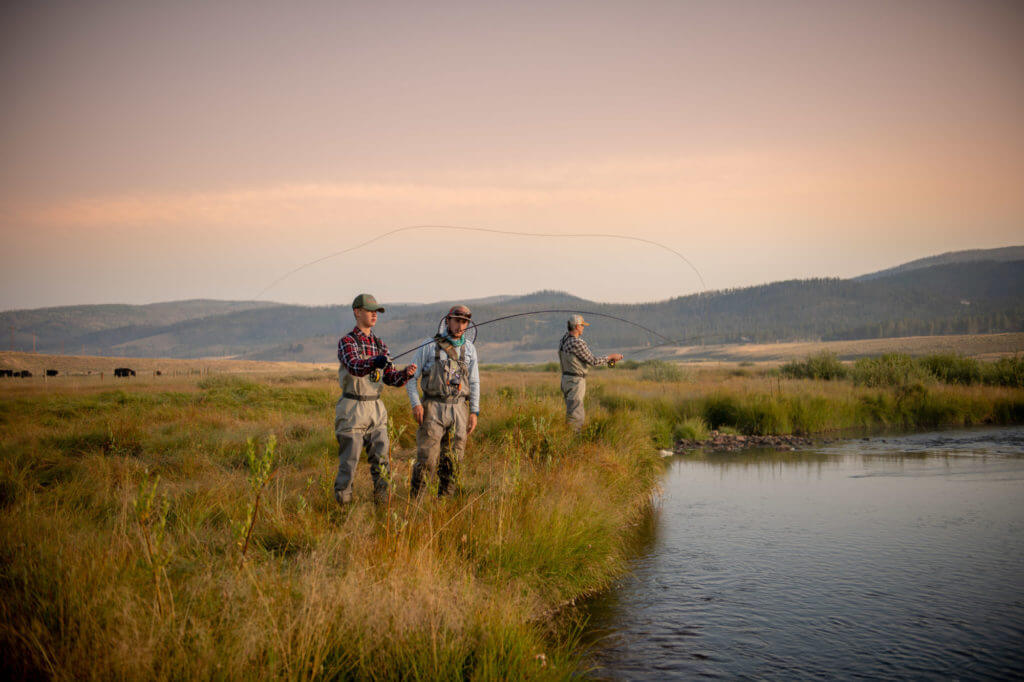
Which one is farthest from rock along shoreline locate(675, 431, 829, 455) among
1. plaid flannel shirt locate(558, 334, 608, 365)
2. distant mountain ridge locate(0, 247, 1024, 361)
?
distant mountain ridge locate(0, 247, 1024, 361)

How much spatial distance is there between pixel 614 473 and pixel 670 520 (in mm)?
1008

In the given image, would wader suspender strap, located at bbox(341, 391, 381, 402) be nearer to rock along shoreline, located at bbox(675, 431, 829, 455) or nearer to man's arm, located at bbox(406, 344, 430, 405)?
man's arm, located at bbox(406, 344, 430, 405)

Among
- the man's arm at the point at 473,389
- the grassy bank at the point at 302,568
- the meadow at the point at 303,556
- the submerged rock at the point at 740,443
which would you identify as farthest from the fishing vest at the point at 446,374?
the submerged rock at the point at 740,443

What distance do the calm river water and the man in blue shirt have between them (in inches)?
81.9

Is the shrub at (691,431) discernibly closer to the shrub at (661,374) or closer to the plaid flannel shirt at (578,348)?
the plaid flannel shirt at (578,348)

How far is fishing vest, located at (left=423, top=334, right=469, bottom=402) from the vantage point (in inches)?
258

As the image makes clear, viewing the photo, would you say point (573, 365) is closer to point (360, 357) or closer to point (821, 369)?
point (360, 357)

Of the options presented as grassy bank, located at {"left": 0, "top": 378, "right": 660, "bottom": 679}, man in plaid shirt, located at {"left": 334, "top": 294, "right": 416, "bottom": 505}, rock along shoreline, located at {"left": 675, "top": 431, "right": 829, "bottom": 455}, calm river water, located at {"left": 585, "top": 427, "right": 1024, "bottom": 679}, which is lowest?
rock along shoreline, located at {"left": 675, "top": 431, "right": 829, "bottom": 455}

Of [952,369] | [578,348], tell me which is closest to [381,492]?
[578,348]

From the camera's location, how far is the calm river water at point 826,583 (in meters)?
4.62

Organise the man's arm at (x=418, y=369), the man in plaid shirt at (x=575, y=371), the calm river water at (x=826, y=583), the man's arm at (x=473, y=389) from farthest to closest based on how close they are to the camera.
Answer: the man in plaid shirt at (x=575, y=371), the man's arm at (x=473, y=389), the man's arm at (x=418, y=369), the calm river water at (x=826, y=583)

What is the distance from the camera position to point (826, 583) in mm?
6012

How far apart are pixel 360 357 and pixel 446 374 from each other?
94 cm

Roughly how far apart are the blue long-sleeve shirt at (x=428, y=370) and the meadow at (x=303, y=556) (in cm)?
69
